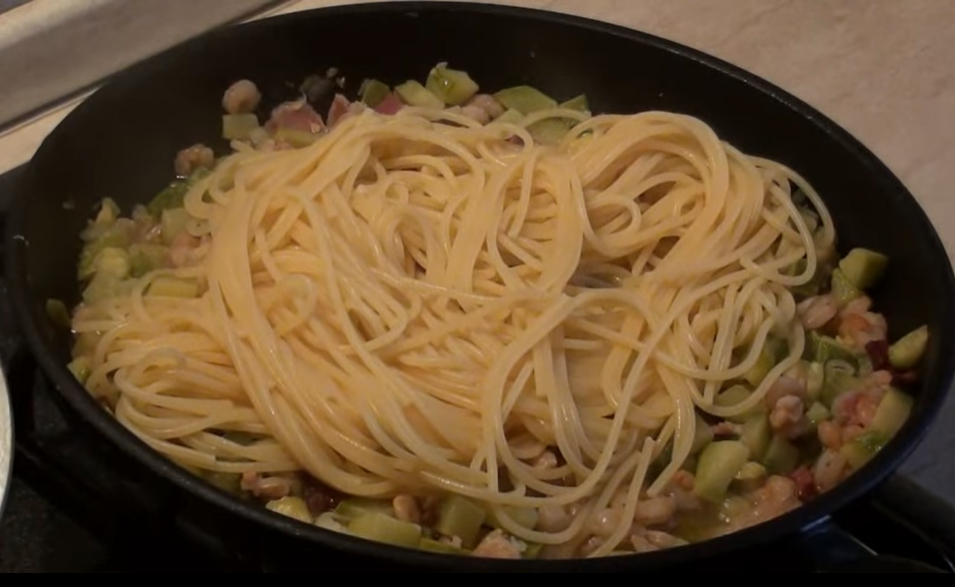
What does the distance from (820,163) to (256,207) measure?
69 centimetres

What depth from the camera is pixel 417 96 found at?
1.54 m

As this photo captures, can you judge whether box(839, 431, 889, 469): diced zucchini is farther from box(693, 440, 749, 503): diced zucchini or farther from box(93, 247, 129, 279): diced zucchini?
box(93, 247, 129, 279): diced zucchini

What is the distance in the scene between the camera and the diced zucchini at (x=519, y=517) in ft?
3.61

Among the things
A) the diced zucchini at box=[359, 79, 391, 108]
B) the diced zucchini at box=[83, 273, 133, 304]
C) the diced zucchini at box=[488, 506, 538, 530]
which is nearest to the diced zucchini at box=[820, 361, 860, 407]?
the diced zucchini at box=[488, 506, 538, 530]

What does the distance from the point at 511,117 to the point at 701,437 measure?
544 millimetres

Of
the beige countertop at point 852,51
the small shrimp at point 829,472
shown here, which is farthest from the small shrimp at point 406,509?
the beige countertop at point 852,51

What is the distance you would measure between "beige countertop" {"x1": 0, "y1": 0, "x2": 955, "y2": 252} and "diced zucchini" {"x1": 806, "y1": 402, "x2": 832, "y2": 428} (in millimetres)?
548

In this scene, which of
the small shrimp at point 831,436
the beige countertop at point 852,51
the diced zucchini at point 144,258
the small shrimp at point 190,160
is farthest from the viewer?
the beige countertop at point 852,51

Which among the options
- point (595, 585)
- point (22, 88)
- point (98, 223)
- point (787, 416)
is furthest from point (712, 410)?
point (22, 88)

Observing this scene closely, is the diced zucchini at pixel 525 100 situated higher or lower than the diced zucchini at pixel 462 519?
higher

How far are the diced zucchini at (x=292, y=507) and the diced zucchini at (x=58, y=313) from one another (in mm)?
325

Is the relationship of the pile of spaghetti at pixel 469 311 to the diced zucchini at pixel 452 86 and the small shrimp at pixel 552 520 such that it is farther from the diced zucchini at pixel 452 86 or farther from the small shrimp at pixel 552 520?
the diced zucchini at pixel 452 86

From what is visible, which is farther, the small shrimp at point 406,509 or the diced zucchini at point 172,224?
the diced zucchini at point 172,224

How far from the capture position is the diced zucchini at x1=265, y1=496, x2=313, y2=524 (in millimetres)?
1082
